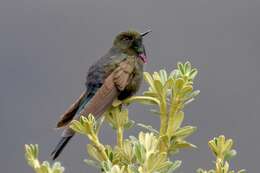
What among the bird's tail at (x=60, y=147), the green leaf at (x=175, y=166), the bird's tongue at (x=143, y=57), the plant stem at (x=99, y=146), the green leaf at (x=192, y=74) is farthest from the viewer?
the bird's tongue at (x=143, y=57)

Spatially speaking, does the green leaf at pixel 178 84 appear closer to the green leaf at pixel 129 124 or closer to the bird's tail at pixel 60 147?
the green leaf at pixel 129 124

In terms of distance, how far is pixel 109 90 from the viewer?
2.12 meters

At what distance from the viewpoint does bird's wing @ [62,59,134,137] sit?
6.08ft

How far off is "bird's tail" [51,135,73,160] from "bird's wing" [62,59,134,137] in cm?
2

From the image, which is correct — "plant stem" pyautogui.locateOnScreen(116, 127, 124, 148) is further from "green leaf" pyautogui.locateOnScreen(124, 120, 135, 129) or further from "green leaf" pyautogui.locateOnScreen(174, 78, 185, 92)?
"green leaf" pyautogui.locateOnScreen(174, 78, 185, 92)

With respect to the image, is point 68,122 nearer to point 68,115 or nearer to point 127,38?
point 68,115

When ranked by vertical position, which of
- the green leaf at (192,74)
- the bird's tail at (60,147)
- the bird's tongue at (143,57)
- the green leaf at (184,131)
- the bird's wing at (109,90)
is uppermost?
the green leaf at (192,74)

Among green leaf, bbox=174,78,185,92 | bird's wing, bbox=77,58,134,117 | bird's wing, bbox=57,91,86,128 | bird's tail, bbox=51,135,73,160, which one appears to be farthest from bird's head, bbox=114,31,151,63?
green leaf, bbox=174,78,185,92

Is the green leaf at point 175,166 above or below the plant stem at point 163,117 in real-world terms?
below

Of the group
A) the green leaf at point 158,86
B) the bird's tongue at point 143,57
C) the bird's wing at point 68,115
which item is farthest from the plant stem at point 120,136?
the bird's tongue at point 143,57

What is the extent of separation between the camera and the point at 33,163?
3.52 ft

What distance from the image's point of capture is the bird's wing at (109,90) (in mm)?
1854

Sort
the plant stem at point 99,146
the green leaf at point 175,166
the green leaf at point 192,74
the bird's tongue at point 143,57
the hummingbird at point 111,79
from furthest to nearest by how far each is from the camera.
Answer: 1. the bird's tongue at point 143,57
2. the hummingbird at point 111,79
3. the green leaf at point 192,74
4. the plant stem at point 99,146
5. the green leaf at point 175,166

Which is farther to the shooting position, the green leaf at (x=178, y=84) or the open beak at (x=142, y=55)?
the open beak at (x=142, y=55)
